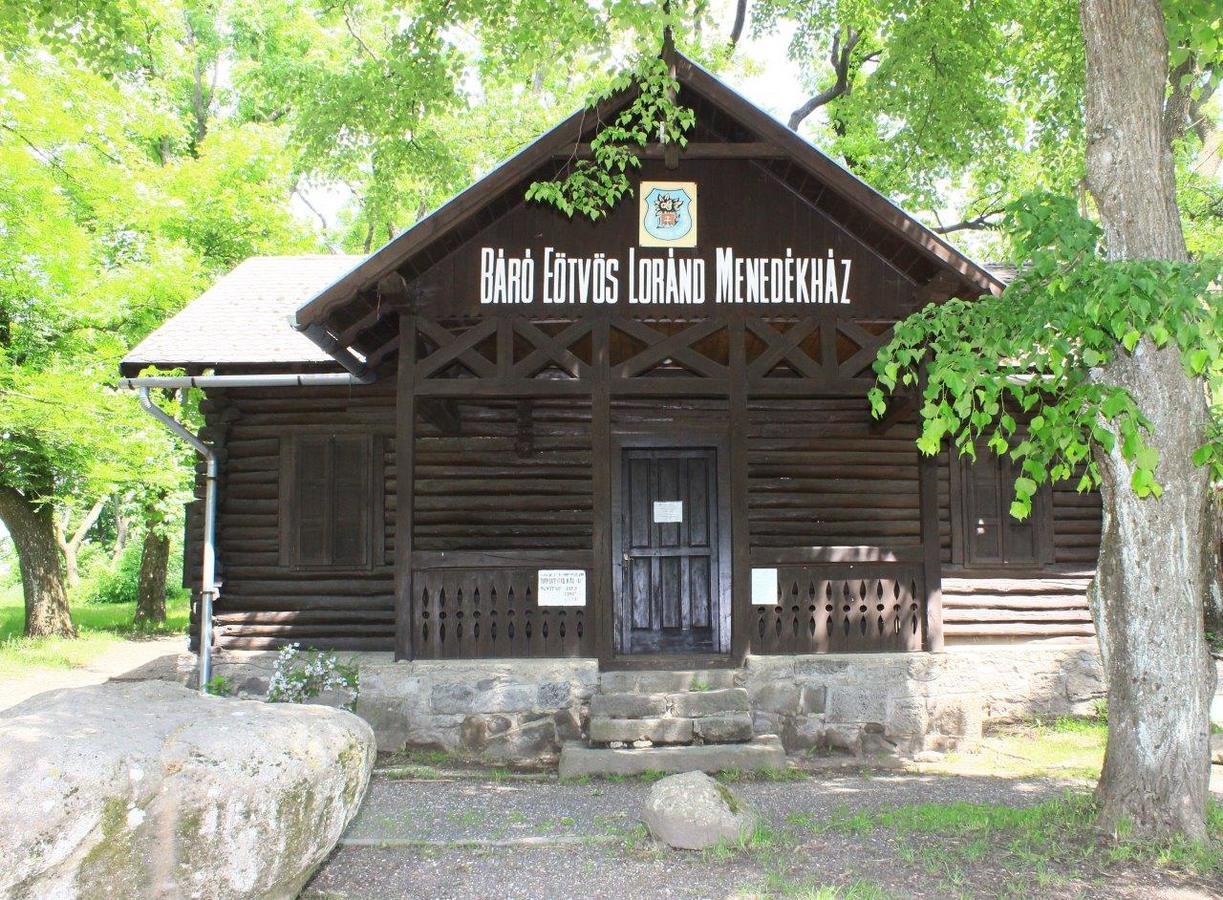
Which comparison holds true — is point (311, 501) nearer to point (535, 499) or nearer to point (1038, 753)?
point (535, 499)

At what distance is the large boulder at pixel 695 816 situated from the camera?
598cm

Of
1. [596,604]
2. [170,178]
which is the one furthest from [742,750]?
[170,178]

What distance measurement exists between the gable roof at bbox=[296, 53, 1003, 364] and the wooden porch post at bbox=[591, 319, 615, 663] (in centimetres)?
177

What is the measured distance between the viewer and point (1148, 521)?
5742 millimetres

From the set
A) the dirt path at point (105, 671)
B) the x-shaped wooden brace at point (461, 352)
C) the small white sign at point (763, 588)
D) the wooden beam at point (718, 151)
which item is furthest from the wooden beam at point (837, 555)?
the dirt path at point (105, 671)

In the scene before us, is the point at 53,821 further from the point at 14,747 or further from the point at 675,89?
the point at 675,89

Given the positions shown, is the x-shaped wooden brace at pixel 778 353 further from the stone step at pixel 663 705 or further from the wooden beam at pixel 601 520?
the stone step at pixel 663 705

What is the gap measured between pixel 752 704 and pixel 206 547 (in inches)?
246

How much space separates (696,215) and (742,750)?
490 centimetres

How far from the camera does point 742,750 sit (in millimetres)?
8273

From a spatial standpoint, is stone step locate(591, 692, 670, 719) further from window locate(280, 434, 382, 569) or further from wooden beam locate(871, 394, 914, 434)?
wooden beam locate(871, 394, 914, 434)

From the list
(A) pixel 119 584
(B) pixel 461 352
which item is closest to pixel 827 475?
(B) pixel 461 352

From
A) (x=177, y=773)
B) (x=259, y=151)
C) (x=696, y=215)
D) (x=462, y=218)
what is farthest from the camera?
(x=259, y=151)

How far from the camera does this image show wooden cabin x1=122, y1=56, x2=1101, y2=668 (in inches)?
348
